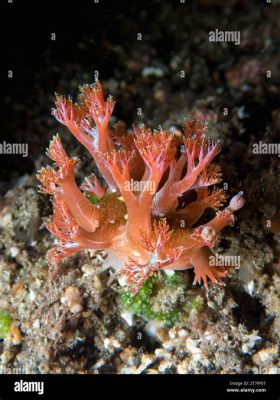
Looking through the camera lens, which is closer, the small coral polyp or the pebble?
the small coral polyp

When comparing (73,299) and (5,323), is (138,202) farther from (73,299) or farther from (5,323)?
(5,323)

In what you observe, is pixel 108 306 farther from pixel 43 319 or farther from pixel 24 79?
pixel 24 79

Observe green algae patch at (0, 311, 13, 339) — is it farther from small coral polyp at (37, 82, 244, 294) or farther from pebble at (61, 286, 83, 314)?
small coral polyp at (37, 82, 244, 294)

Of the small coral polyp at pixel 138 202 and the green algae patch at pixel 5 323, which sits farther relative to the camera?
the green algae patch at pixel 5 323

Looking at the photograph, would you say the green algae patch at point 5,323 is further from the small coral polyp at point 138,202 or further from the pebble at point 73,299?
Answer: the small coral polyp at point 138,202

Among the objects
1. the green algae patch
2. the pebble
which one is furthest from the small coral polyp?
the green algae patch

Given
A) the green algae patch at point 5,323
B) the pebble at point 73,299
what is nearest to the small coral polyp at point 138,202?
the pebble at point 73,299

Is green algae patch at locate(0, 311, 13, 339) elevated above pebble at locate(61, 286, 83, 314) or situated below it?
below

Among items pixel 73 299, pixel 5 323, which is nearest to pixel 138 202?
pixel 73 299

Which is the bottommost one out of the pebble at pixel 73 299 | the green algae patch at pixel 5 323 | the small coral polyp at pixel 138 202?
the green algae patch at pixel 5 323
